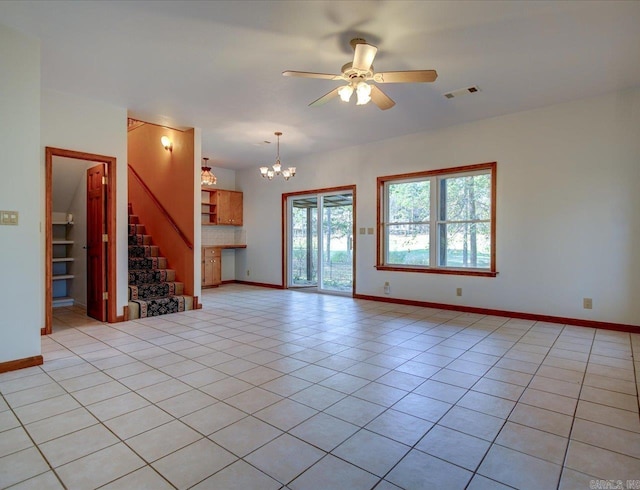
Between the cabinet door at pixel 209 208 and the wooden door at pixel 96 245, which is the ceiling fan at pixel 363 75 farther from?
the cabinet door at pixel 209 208

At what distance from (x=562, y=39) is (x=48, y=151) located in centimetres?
540

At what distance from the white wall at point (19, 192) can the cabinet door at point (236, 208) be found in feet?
18.3

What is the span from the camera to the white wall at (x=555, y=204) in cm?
435

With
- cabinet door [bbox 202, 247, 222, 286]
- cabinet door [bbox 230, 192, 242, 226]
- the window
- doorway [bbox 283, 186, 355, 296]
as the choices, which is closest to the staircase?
cabinet door [bbox 202, 247, 222, 286]

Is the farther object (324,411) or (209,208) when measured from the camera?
(209,208)

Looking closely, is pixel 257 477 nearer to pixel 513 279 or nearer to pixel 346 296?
pixel 513 279

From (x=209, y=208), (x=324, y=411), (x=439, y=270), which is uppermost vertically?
(x=209, y=208)

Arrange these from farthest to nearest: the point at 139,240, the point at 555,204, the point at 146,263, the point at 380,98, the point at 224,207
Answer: the point at 224,207 → the point at 139,240 → the point at 146,263 → the point at 555,204 → the point at 380,98

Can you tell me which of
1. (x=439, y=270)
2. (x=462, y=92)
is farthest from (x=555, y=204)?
(x=462, y=92)

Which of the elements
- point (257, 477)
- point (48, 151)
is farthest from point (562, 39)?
point (48, 151)

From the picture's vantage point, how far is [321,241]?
300 inches

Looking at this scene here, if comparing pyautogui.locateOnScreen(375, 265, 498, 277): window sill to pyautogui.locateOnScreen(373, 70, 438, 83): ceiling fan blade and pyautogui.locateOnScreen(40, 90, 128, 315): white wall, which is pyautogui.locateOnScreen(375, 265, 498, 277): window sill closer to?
pyautogui.locateOnScreen(373, 70, 438, 83): ceiling fan blade

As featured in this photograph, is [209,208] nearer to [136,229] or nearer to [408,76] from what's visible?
[136,229]

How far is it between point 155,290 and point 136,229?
5.54 feet
